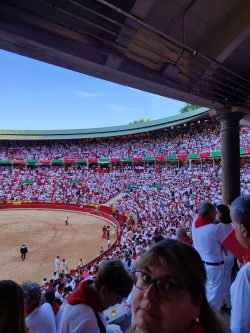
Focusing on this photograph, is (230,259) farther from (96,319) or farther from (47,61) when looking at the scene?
(47,61)

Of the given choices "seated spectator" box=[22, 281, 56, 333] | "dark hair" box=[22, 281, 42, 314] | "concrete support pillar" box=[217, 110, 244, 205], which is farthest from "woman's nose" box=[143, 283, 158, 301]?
"concrete support pillar" box=[217, 110, 244, 205]

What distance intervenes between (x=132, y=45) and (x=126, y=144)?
3629 cm

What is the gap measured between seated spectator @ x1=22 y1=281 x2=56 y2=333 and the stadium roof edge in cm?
2849

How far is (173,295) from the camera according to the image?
110 cm

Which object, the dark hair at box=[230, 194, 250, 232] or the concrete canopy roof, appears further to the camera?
the concrete canopy roof

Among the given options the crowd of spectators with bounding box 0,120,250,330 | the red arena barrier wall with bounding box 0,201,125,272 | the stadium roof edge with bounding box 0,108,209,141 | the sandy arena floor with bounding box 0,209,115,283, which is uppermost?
the stadium roof edge with bounding box 0,108,209,141

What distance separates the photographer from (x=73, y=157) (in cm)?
4138

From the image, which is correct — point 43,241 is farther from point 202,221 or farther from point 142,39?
point 142,39

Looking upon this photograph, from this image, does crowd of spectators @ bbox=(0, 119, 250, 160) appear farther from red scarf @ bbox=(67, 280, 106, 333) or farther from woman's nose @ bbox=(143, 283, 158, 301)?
woman's nose @ bbox=(143, 283, 158, 301)

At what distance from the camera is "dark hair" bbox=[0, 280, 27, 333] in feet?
4.22

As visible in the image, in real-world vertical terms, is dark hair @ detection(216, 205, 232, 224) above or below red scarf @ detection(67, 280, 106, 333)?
above

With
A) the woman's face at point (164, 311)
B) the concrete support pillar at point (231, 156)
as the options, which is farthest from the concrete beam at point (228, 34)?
the woman's face at point (164, 311)

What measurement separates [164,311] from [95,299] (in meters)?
0.75

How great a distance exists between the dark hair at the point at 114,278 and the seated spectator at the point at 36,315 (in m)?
0.81
